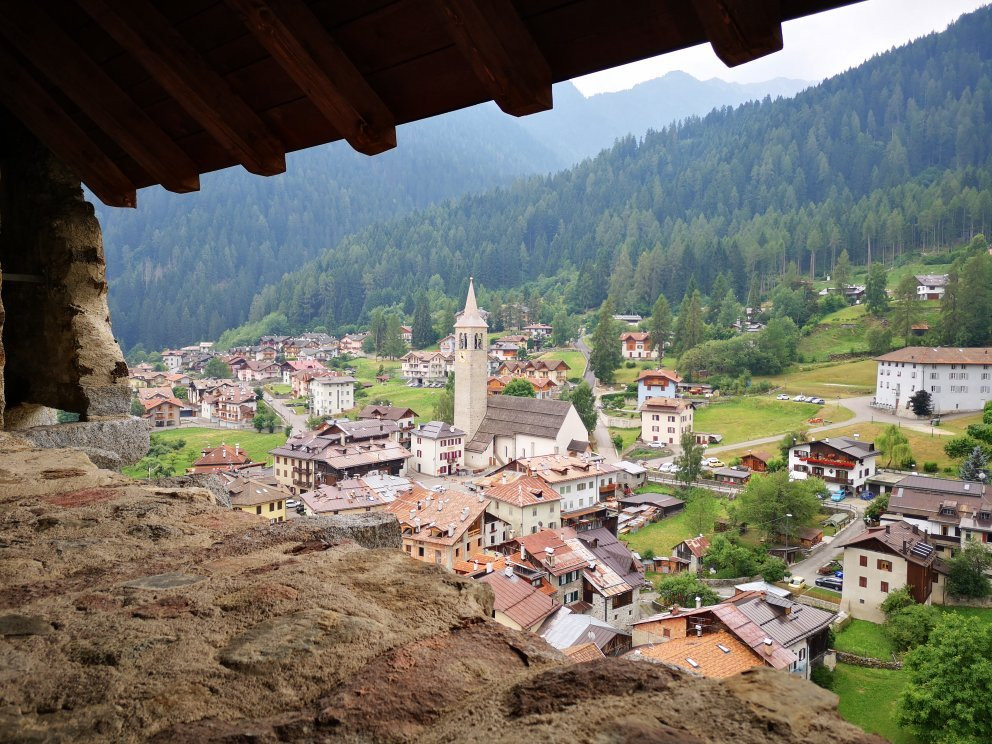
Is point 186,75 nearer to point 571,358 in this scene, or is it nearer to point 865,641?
point 865,641

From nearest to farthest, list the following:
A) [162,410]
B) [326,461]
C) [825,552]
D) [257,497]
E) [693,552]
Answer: [257,497] → [693,552] → [825,552] → [326,461] → [162,410]

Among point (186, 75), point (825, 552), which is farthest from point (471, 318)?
point (186, 75)

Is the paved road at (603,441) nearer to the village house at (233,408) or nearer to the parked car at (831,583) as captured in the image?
the parked car at (831,583)

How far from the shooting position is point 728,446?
34094mm

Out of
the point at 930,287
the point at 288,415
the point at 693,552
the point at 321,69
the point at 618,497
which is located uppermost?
the point at 930,287

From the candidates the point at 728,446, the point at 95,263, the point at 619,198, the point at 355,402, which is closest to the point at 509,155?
the point at 619,198

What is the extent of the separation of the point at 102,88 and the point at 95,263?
4.32 ft

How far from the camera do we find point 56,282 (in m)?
3.53

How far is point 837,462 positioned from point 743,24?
29406 millimetres

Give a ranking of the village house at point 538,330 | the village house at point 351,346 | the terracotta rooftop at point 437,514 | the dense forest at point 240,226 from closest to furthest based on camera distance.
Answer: the terracotta rooftop at point 437,514, the village house at point 538,330, the village house at point 351,346, the dense forest at point 240,226

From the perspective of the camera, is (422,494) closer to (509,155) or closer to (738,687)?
(738,687)

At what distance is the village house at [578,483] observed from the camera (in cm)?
2548

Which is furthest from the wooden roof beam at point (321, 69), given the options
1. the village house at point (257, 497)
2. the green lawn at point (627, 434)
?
the green lawn at point (627, 434)

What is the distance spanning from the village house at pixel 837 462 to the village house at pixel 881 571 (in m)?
8.51
